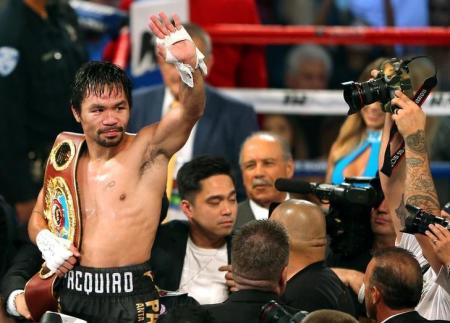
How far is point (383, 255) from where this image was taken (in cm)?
377

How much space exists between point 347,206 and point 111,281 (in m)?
1.09

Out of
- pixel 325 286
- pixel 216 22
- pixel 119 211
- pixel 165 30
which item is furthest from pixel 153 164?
pixel 216 22

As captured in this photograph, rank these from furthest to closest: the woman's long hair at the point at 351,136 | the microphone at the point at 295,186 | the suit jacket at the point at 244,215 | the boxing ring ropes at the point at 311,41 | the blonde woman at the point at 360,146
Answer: the boxing ring ropes at the point at 311,41 < the woman's long hair at the point at 351,136 < the blonde woman at the point at 360,146 < the suit jacket at the point at 244,215 < the microphone at the point at 295,186

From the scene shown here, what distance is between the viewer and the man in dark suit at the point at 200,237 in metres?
4.43

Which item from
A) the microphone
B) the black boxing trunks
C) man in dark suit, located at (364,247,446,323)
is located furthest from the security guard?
man in dark suit, located at (364,247,446,323)

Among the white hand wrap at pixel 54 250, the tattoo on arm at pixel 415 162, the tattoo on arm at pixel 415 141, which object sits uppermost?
the tattoo on arm at pixel 415 141

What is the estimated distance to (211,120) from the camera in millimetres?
5551

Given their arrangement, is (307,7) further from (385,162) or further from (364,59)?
(385,162)

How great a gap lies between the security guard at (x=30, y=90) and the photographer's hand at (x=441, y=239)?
7.84 ft

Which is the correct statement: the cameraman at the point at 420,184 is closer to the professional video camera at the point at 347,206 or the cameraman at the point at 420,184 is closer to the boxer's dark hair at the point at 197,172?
the professional video camera at the point at 347,206

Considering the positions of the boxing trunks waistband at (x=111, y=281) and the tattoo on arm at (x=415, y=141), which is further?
the tattoo on arm at (x=415, y=141)

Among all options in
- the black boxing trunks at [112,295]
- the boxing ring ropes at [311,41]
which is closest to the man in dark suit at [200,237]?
the black boxing trunks at [112,295]

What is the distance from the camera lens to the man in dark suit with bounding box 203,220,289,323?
3598 mm

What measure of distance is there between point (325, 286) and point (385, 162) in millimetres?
533
